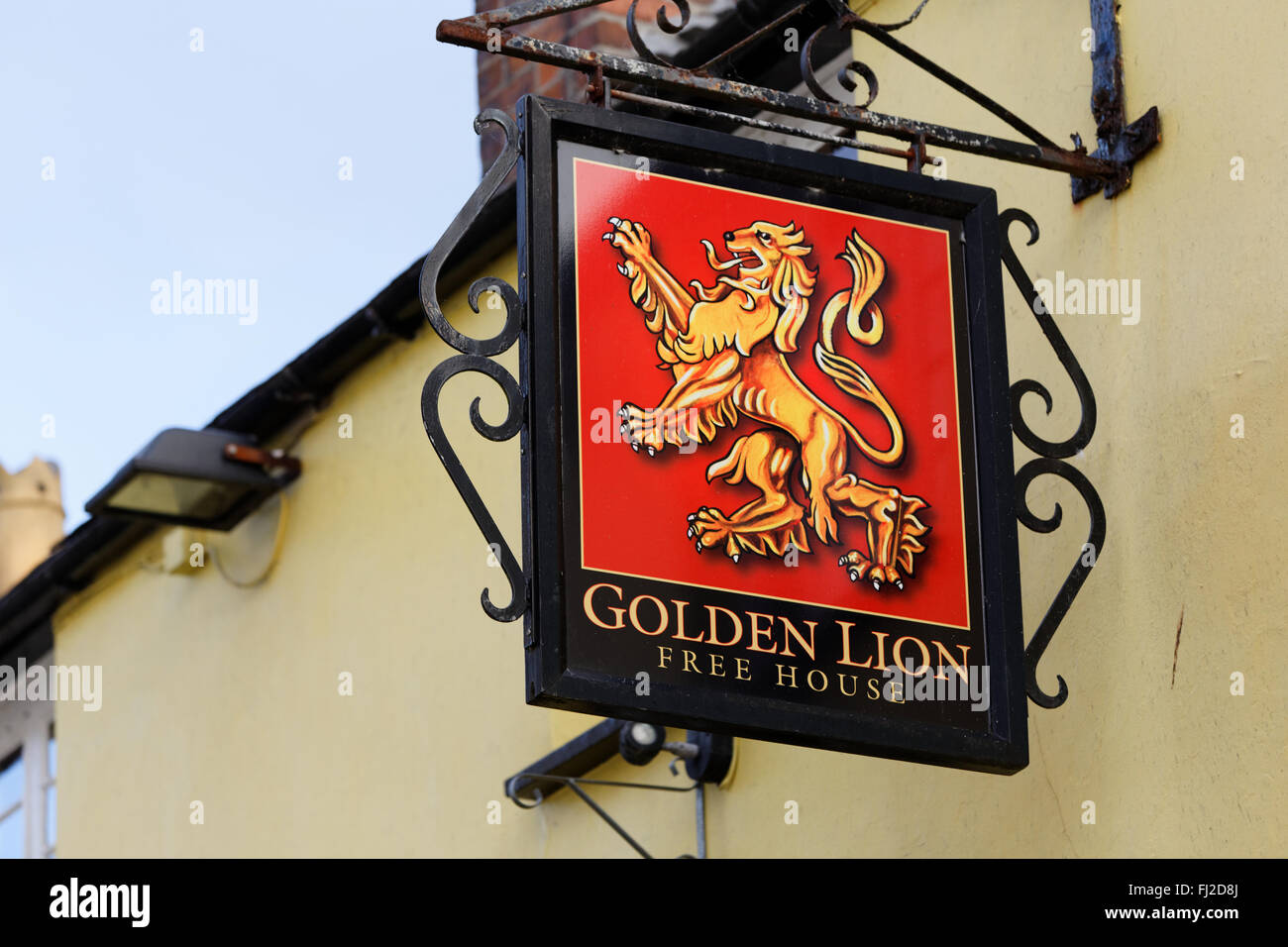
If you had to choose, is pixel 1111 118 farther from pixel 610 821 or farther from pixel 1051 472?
pixel 610 821

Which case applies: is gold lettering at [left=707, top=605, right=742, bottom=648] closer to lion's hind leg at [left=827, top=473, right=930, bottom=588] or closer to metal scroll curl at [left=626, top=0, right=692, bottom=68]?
lion's hind leg at [left=827, top=473, right=930, bottom=588]

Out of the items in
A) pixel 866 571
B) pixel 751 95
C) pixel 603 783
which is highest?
pixel 751 95

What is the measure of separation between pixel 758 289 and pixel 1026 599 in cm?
122

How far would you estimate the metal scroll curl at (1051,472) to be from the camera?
449cm

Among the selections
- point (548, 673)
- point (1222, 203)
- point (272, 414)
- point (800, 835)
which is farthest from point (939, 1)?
point (272, 414)

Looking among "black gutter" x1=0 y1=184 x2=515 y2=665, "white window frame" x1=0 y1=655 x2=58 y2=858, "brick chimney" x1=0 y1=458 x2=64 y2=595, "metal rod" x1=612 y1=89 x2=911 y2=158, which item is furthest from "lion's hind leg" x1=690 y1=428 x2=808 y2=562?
"brick chimney" x1=0 y1=458 x2=64 y2=595

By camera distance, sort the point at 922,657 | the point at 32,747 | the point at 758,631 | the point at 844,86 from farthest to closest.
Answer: the point at 32,747 < the point at 844,86 < the point at 922,657 < the point at 758,631

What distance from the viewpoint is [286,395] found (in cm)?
839

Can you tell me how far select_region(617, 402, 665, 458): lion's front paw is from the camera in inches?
169

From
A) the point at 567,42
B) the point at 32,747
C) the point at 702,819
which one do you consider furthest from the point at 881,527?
the point at 32,747

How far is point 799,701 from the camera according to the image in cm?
420

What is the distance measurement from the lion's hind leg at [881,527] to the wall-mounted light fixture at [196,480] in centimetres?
435

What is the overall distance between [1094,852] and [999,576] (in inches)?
29.4

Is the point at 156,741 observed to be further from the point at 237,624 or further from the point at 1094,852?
the point at 1094,852
